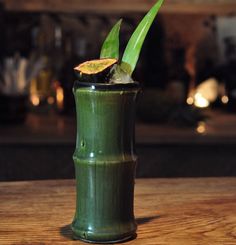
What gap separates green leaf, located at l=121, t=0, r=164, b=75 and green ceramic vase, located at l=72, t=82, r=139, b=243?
4 cm

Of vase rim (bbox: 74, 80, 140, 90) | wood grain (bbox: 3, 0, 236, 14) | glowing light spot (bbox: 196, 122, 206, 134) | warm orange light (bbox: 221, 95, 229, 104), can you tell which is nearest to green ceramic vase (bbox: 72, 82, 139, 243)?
vase rim (bbox: 74, 80, 140, 90)

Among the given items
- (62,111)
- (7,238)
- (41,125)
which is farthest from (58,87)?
(7,238)

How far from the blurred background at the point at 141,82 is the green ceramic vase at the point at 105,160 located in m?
1.04

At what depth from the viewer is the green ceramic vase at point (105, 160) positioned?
0.83 meters

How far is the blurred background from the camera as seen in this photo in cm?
217

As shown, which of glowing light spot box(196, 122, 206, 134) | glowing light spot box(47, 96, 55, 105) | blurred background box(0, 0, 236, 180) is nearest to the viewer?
blurred background box(0, 0, 236, 180)

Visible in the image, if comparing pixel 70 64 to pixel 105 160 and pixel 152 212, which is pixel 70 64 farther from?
pixel 105 160

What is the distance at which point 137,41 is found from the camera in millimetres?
856

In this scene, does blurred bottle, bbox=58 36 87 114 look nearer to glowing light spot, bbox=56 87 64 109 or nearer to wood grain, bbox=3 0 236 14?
glowing light spot, bbox=56 87 64 109

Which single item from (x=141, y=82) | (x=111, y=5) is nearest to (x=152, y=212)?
(x=141, y=82)

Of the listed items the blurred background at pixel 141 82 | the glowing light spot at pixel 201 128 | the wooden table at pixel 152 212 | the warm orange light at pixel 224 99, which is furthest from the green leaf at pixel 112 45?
the warm orange light at pixel 224 99

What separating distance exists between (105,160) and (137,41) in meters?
0.19

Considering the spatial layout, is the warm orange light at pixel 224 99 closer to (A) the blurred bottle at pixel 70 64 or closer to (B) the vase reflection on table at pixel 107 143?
(A) the blurred bottle at pixel 70 64

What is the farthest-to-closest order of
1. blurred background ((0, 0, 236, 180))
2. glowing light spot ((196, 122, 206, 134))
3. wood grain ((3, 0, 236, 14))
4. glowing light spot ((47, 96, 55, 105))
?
glowing light spot ((47, 96, 55, 105)) → wood grain ((3, 0, 236, 14)) → glowing light spot ((196, 122, 206, 134)) → blurred background ((0, 0, 236, 180))
